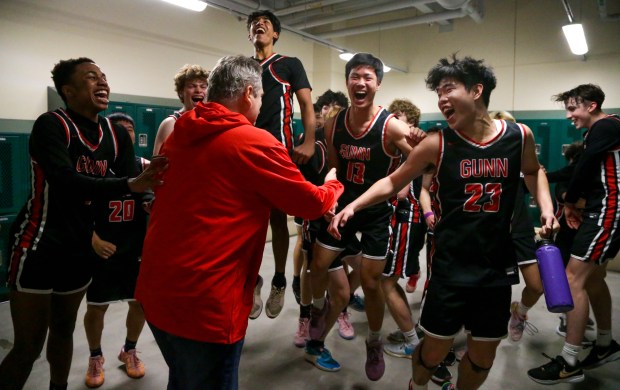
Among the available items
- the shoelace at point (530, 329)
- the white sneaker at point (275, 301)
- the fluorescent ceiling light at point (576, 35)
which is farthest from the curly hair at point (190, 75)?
the fluorescent ceiling light at point (576, 35)

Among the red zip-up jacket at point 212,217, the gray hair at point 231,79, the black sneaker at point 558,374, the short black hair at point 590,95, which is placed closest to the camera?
the red zip-up jacket at point 212,217

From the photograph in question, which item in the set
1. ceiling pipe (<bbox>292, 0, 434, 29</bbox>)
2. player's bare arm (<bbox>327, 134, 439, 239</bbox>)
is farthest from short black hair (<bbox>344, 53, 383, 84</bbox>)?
ceiling pipe (<bbox>292, 0, 434, 29</bbox>)

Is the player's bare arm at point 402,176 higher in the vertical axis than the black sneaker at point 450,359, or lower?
higher

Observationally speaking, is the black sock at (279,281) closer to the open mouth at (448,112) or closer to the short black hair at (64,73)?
the open mouth at (448,112)

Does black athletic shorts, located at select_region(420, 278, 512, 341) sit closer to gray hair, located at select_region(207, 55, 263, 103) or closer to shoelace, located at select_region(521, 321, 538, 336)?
gray hair, located at select_region(207, 55, 263, 103)

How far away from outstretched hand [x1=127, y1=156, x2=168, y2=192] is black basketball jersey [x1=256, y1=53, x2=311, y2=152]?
1047 mm

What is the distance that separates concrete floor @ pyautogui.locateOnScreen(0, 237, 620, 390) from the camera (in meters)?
2.78

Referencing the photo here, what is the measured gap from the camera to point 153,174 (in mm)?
1633

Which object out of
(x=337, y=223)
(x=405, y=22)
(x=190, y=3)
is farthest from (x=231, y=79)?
(x=405, y=22)

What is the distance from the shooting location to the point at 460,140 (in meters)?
1.98

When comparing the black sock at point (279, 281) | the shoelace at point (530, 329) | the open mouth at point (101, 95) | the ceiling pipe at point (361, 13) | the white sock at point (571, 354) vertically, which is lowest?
the shoelace at point (530, 329)

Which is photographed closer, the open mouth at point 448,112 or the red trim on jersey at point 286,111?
the open mouth at point 448,112

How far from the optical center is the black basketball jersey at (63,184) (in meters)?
1.86

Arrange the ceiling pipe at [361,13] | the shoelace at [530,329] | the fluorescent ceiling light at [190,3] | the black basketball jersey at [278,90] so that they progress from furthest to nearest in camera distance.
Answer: the ceiling pipe at [361,13]
the fluorescent ceiling light at [190,3]
the shoelace at [530,329]
the black basketball jersey at [278,90]
